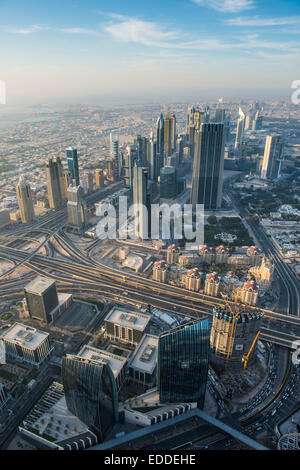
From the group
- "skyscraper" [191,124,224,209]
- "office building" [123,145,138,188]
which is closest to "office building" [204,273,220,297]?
"skyscraper" [191,124,224,209]

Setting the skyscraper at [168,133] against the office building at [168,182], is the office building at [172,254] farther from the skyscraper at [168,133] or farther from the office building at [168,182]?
the skyscraper at [168,133]

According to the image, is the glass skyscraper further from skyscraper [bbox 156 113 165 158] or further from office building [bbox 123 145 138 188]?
skyscraper [bbox 156 113 165 158]

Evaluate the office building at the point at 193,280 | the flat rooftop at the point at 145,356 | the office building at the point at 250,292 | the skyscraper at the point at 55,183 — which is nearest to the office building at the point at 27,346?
the flat rooftop at the point at 145,356

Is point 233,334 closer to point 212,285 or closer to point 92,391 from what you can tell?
point 212,285

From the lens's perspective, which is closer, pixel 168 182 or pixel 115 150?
pixel 168 182

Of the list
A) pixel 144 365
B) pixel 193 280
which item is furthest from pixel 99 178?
pixel 144 365
